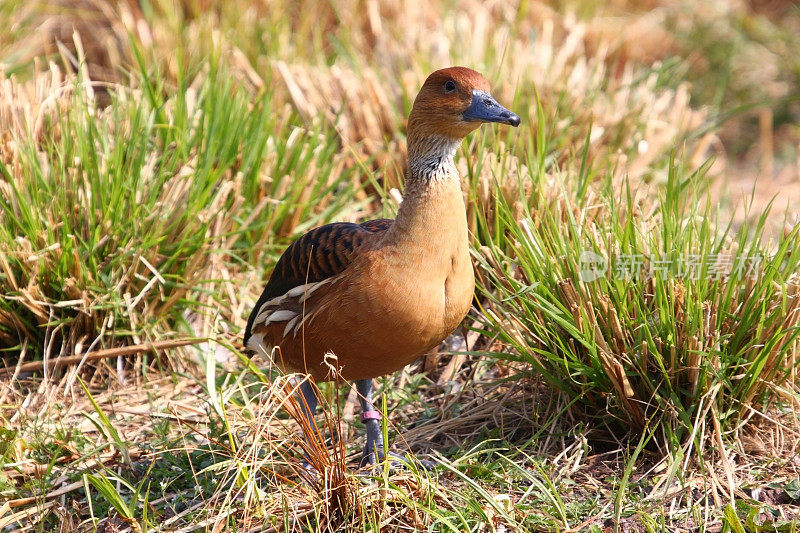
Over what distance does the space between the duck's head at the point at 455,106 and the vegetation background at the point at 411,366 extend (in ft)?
1.40

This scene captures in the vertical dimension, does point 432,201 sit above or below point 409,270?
above

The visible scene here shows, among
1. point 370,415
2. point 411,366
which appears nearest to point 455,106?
point 370,415

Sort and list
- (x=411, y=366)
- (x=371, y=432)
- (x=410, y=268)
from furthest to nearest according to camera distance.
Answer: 1. (x=411, y=366)
2. (x=371, y=432)
3. (x=410, y=268)

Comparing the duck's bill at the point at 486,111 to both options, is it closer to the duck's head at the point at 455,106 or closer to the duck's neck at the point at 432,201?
the duck's head at the point at 455,106

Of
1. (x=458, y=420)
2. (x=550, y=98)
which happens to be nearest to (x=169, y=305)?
(x=458, y=420)

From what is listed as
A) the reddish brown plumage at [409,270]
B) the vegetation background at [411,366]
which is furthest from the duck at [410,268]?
the vegetation background at [411,366]

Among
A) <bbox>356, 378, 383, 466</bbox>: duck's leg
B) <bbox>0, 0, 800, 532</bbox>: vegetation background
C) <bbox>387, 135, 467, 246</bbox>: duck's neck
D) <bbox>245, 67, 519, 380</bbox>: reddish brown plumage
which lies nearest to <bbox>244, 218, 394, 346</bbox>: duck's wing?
<bbox>245, 67, 519, 380</bbox>: reddish brown plumage

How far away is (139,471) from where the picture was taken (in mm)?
3197

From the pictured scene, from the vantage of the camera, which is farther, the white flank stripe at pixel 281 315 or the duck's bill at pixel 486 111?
the white flank stripe at pixel 281 315

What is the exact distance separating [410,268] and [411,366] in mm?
1102

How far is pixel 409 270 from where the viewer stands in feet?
9.09

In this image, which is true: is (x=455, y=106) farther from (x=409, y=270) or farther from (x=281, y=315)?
(x=281, y=315)

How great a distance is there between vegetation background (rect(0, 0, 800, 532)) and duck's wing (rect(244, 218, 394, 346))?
1.00 ft

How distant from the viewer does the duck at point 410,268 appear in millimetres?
2771
